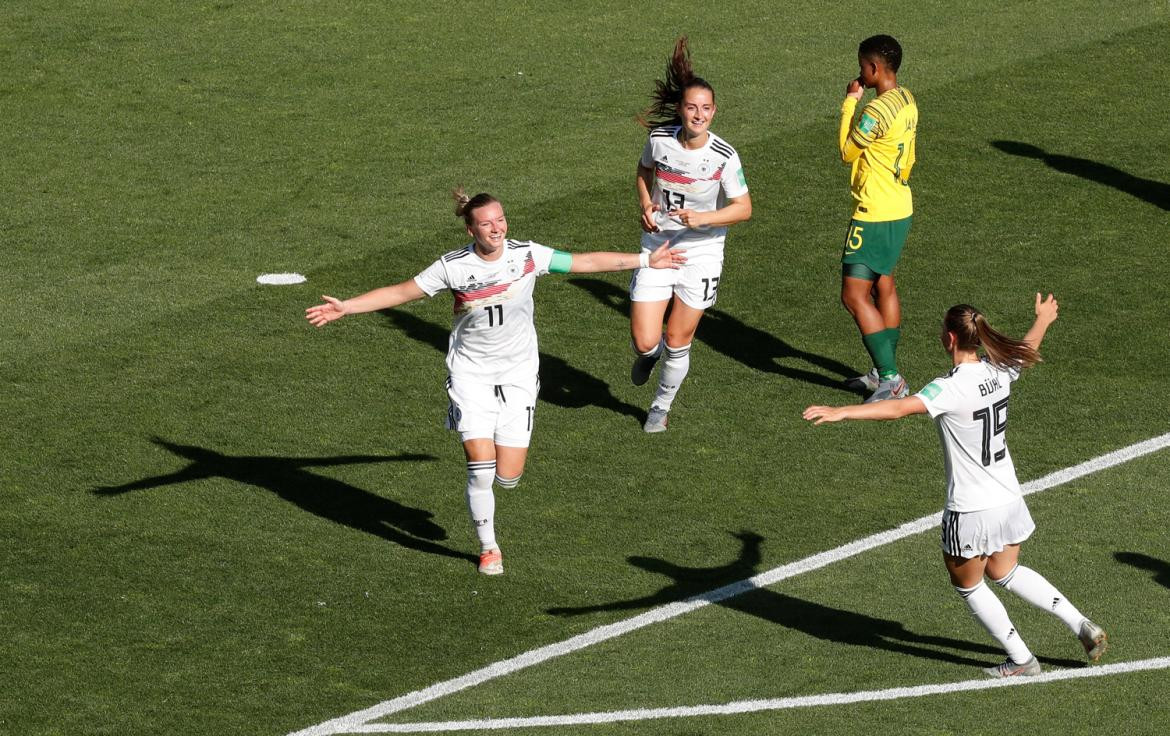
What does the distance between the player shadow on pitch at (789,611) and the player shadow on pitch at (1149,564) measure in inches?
52.0

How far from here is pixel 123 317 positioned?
50.2ft

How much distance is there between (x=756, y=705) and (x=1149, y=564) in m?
2.99

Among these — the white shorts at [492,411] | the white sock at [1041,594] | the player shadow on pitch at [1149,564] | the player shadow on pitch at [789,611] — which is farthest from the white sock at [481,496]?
the player shadow on pitch at [1149,564]

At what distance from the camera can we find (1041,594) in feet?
30.5

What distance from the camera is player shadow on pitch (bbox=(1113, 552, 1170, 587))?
10.7 meters

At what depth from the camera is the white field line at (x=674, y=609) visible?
9367 millimetres

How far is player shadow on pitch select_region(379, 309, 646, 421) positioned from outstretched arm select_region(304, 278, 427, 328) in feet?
10.9

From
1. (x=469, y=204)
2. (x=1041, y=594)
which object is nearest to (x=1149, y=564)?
(x=1041, y=594)

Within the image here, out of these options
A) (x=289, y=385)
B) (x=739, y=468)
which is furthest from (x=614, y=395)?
(x=289, y=385)

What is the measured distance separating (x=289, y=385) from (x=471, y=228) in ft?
12.9

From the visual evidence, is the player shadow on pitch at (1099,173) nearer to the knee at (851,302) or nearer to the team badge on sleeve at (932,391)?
the knee at (851,302)

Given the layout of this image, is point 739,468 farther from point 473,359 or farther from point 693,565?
point 473,359

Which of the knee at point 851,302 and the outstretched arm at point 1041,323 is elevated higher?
the outstretched arm at point 1041,323

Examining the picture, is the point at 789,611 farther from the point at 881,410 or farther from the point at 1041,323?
the point at 1041,323
